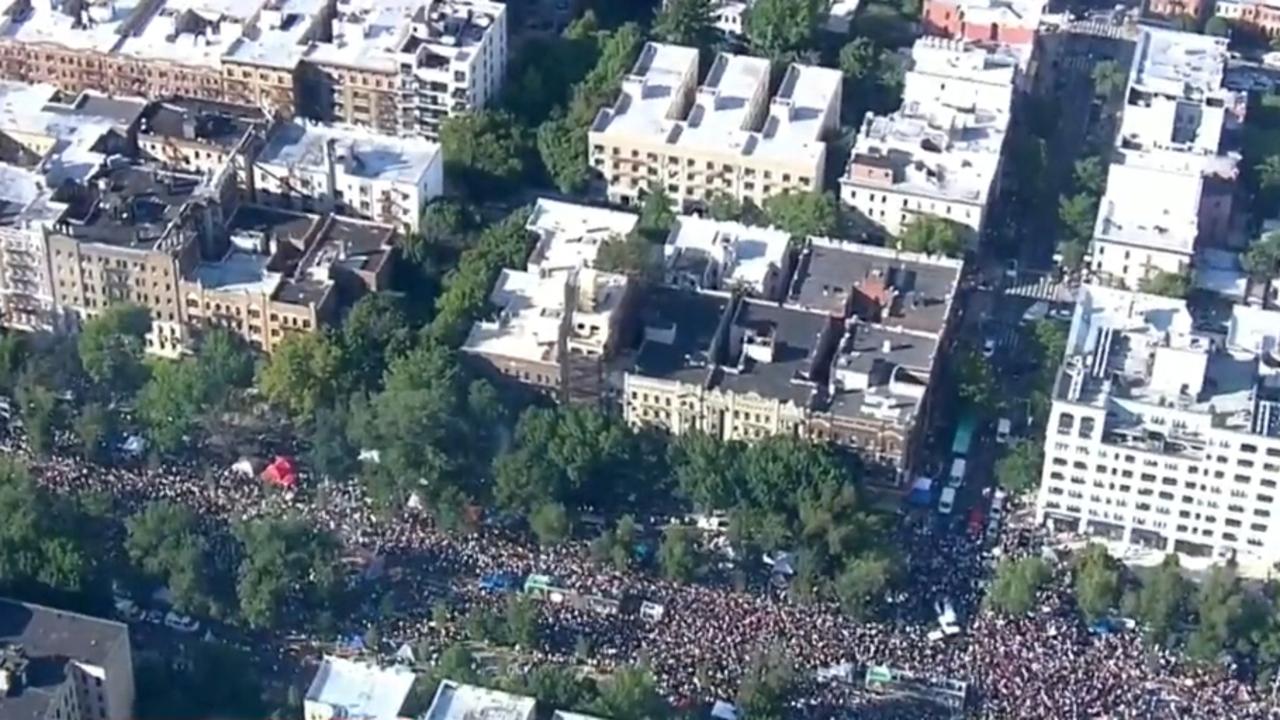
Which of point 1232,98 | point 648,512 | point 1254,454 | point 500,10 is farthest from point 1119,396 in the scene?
point 500,10

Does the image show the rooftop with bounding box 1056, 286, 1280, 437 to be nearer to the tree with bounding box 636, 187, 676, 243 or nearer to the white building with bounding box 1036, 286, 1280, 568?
the white building with bounding box 1036, 286, 1280, 568

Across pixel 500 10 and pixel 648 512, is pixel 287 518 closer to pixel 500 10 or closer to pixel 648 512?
pixel 648 512

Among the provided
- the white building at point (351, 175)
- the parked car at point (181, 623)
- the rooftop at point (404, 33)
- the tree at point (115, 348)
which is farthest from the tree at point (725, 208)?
the parked car at point (181, 623)

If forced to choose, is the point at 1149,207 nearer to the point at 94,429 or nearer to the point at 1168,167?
the point at 1168,167

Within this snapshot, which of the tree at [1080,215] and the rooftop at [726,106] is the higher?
the rooftop at [726,106]

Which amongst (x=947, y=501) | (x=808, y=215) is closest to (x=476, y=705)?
(x=947, y=501)

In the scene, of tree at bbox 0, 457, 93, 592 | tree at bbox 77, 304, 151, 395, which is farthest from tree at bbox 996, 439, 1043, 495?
tree at bbox 0, 457, 93, 592

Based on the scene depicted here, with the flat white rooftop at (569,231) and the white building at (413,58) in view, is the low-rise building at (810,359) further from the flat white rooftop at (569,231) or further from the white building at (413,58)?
the white building at (413,58)
